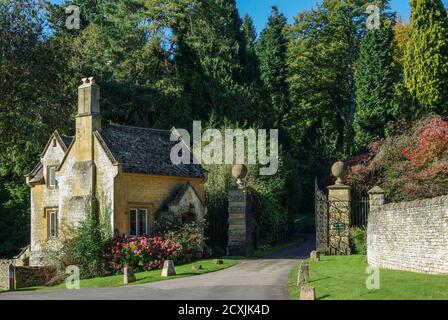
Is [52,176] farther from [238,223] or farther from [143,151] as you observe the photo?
[238,223]

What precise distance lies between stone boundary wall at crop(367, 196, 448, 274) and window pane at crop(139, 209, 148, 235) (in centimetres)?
1182

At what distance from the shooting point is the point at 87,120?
38062 mm

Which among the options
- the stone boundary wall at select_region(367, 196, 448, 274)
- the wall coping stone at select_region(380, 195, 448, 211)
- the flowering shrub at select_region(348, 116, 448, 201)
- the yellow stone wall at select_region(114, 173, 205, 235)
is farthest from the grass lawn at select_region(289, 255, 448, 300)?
the yellow stone wall at select_region(114, 173, 205, 235)

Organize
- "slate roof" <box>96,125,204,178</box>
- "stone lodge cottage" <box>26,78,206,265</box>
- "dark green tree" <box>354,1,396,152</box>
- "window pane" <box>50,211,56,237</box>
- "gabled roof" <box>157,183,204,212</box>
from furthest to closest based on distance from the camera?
"dark green tree" <box>354,1,396,152</box>, "window pane" <box>50,211,56,237</box>, "gabled roof" <box>157,183,204,212</box>, "slate roof" <box>96,125,204,178</box>, "stone lodge cottage" <box>26,78,206,265</box>

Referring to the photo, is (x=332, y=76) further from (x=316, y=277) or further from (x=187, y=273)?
(x=316, y=277)

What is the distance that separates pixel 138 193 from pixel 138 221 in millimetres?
1348

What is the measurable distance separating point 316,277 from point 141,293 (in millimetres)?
5610

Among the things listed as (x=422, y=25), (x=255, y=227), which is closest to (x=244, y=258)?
(x=255, y=227)

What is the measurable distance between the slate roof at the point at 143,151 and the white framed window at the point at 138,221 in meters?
1.95

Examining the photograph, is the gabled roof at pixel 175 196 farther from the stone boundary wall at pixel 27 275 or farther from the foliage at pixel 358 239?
the foliage at pixel 358 239

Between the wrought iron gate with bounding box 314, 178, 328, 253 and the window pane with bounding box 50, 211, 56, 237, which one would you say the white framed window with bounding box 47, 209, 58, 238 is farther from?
the wrought iron gate with bounding box 314, 178, 328, 253

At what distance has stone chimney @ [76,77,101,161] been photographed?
37906 mm

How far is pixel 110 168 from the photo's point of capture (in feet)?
120
